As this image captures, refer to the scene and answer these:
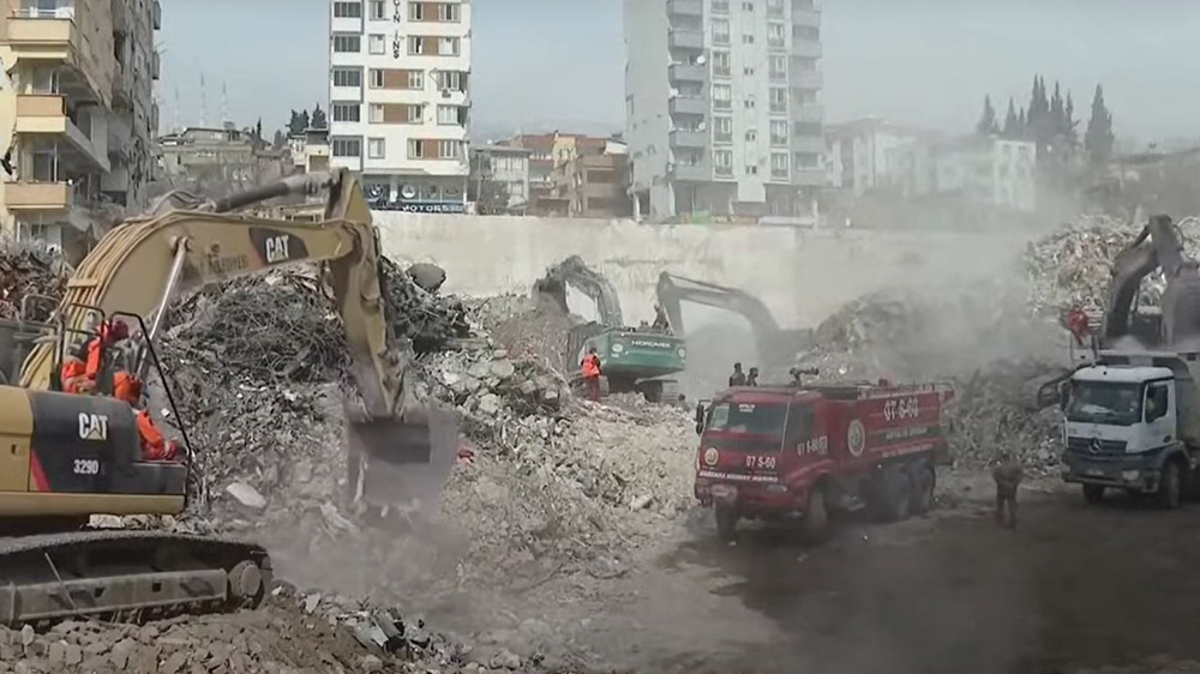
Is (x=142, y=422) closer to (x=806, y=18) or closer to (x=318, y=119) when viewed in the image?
(x=806, y=18)

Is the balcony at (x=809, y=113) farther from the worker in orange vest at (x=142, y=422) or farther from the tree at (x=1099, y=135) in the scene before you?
the worker in orange vest at (x=142, y=422)

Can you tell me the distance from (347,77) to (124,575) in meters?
43.0

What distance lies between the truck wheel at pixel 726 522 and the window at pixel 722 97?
21.6 metres

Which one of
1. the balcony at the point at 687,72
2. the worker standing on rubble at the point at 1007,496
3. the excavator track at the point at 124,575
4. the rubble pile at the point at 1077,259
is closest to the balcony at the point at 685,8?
the balcony at the point at 687,72

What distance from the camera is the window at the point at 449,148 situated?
160 ft

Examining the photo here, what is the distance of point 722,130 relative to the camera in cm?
4009

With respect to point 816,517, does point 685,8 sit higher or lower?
higher

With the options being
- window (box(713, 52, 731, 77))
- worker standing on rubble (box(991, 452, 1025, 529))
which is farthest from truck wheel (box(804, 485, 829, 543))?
window (box(713, 52, 731, 77))

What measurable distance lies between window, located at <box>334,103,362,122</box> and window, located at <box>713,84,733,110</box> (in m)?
15.6

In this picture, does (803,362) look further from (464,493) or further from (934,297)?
(464,493)

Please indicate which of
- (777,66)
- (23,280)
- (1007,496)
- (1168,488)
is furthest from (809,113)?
(23,280)

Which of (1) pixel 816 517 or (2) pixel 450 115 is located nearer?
(1) pixel 816 517

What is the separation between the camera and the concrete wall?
108 ft

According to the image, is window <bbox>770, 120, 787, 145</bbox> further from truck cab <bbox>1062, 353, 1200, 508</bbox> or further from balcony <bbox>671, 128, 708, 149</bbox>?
truck cab <bbox>1062, 353, 1200, 508</bbox>
